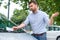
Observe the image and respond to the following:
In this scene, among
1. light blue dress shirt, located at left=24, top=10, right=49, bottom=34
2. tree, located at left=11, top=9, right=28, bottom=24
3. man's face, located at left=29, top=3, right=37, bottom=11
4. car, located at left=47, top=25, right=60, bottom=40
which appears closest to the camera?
man's face, located at left=29, top=3, right=37, bottom=11

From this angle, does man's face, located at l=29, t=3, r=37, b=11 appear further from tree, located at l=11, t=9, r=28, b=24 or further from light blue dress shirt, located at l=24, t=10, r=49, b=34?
tree, located at l=11, t=9, r=28, b=24

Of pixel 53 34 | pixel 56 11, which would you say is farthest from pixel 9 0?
pixel 56 11

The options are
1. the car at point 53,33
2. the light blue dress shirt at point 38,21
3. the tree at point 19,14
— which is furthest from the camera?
the car at point 53,33

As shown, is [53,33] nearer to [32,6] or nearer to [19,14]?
[19,14]

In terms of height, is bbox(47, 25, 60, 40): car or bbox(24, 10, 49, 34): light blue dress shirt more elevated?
bbox(24, 10, 49, 34): light blue dress shirt

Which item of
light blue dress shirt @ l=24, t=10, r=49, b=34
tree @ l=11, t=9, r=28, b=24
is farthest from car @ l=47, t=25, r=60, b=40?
light blue dress shirt @ l=24, t=10, r=49, b=34

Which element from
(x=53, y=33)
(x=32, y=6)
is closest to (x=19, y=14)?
(x=53, y=33)

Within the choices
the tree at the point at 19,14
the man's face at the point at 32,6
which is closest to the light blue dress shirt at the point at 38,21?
the man's face at the point at 32,6

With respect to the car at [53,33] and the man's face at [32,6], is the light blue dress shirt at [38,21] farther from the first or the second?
the car at [53,33]

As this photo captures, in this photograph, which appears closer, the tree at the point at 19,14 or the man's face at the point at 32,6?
the man's face at the point at 32,6

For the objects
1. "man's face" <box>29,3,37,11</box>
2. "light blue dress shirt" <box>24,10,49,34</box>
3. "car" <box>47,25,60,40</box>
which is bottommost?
"car" <box>47,25,60,40</box>

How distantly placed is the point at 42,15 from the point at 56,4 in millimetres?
1662

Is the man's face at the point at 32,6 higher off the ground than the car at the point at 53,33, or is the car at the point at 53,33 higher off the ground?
the man's face at the point at 32,6

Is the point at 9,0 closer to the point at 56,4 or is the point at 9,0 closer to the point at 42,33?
the point at 42,33
